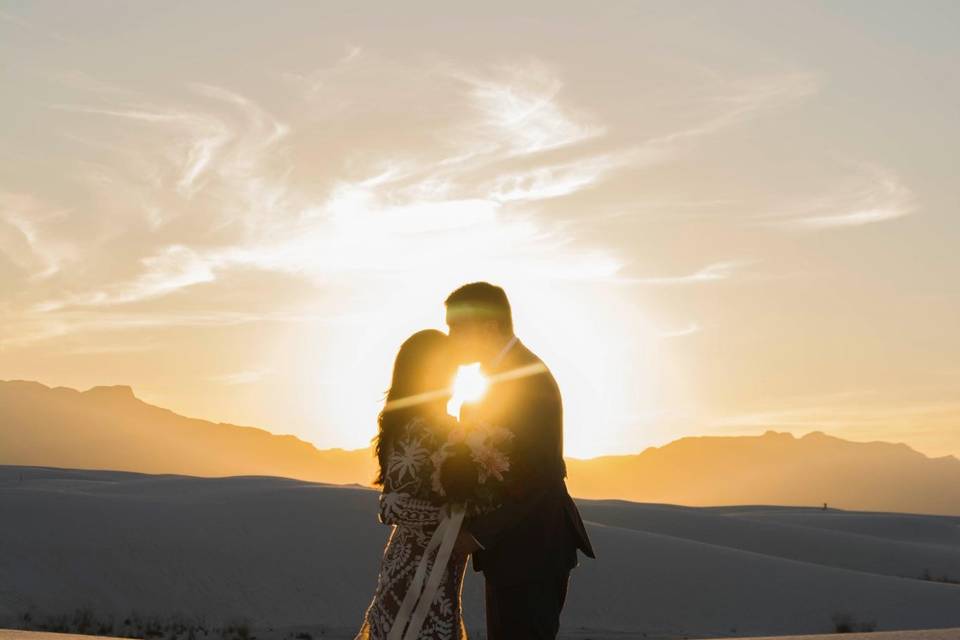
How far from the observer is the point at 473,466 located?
6.54m

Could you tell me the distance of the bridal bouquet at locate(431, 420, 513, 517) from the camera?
653 centimetres

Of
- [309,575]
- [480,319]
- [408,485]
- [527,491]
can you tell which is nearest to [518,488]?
[527,491]

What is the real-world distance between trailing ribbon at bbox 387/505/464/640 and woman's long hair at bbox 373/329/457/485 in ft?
1.78

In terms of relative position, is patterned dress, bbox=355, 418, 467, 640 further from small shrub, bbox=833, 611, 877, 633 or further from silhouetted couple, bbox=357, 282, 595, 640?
small shrub, bbox=833, 611, 877, 633

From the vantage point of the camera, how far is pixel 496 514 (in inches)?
264

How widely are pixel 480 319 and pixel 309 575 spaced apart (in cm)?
1649

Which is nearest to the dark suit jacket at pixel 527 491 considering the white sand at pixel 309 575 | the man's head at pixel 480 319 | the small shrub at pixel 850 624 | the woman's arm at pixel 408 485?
the man's head at pixel 480 319

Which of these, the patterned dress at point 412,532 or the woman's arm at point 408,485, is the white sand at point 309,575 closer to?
the patterned dress at point 412,532

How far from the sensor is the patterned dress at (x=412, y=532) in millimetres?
6684

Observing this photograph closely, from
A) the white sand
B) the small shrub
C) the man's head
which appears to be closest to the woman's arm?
the man's head

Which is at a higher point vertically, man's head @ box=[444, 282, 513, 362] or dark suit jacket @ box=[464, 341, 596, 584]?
man's head @ box=[444, 282, 513, 362]

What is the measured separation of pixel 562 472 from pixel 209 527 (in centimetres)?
1892

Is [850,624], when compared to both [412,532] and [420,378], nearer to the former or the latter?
[412,532]

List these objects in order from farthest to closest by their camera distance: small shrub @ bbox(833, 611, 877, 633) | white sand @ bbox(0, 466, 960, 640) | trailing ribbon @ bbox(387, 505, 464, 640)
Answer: small shrub @ bbox(833, 611, 877, 633) → white sand @ bbox(0, 466, 960, 640) → trailing ribbon @ bbox(387, 505, 464, 640)
